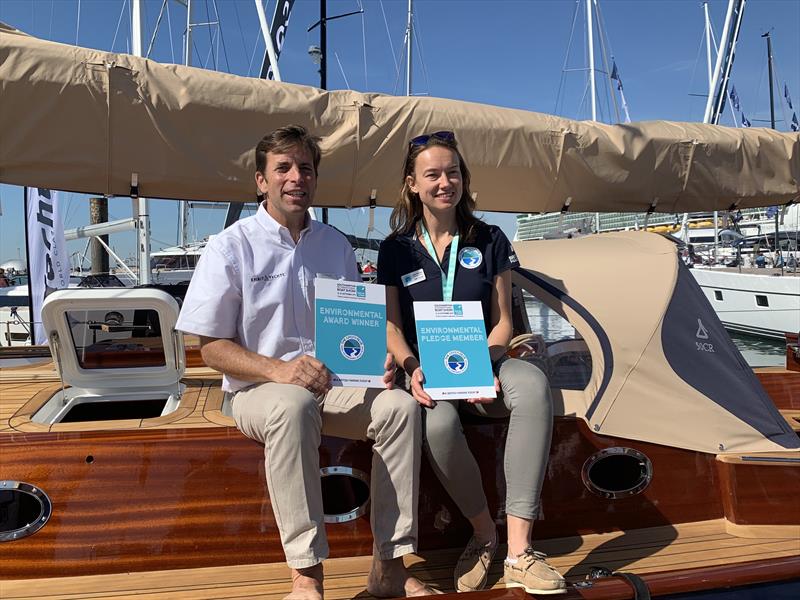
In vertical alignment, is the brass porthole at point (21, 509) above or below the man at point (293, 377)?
below

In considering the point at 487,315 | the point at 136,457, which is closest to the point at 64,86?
the point at 136,457

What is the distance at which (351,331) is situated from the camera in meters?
2.19

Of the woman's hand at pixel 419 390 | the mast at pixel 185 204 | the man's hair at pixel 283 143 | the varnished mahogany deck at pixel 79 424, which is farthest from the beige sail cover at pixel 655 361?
the mast at pixel 185 204

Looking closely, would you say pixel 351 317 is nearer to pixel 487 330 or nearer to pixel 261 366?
pixel 261 366

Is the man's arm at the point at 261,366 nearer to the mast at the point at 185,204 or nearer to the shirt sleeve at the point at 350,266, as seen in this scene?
the shirt sleeve at the point at 350,266

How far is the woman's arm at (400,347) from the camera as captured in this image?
2.25 m

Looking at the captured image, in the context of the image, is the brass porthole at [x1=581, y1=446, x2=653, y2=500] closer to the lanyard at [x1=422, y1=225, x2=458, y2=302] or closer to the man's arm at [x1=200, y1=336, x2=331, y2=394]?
Answer: the lanyard at [x1=422, y1=225, x2=458, y2=302]

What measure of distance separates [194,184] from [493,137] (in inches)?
68.9

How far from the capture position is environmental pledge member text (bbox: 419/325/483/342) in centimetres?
230

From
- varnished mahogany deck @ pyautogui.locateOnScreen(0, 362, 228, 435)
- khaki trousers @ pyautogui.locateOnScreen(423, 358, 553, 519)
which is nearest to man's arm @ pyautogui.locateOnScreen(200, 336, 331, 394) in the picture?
varnished mahogany deck @ pyautogui.locateOnScreen(0, 362, 228, 435)

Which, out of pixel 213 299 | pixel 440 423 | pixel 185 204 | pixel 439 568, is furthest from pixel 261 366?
pixel 185 204

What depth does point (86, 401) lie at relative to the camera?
9.30 ft

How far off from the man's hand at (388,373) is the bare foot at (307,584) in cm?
66

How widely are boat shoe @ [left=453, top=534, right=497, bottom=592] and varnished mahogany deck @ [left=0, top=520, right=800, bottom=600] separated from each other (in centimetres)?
8
